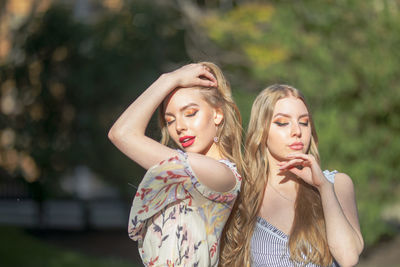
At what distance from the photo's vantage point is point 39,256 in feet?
40.9

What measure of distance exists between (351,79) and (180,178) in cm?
848

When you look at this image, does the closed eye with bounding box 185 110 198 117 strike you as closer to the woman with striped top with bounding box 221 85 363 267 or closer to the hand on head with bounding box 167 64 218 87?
the hand on head with bounding box 167 64 218 87

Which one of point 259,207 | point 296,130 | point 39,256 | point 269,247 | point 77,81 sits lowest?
point 39,256

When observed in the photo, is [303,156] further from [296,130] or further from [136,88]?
[136,88]

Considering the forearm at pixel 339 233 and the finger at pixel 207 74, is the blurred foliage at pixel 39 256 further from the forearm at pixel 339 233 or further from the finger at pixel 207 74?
the forearm at pixel 339 233

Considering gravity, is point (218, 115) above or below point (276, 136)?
above

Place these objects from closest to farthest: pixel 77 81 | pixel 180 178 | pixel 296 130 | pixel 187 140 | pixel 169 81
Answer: pixel 180 178
pixel 169 81
pixel 187 140
pixel 296 130
pixel 77 81

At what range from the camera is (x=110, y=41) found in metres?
15.0

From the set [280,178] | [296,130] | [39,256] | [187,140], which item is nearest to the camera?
[187,140]

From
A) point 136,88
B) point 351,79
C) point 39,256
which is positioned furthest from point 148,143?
point 136,88

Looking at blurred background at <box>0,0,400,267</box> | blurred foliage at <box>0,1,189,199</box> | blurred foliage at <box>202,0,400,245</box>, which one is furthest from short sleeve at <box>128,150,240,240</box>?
blurred foliage at <box>0,1,189,199</box>

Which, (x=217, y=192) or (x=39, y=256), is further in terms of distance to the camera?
(x=39, y=256)

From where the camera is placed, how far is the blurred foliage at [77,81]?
574 inches

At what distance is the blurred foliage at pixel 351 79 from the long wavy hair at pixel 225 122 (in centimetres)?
751
